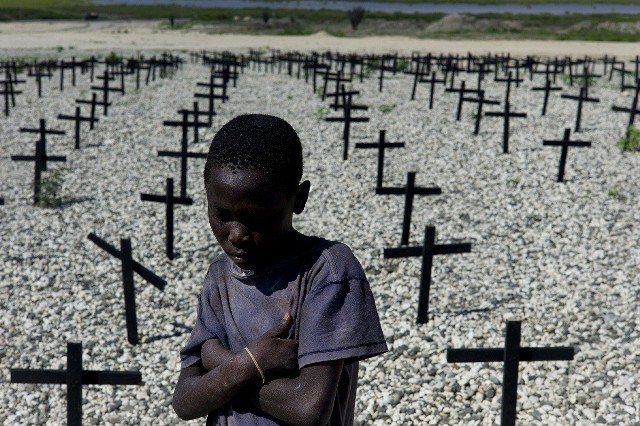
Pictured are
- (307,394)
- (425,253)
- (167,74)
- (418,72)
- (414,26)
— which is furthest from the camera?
(414,26)

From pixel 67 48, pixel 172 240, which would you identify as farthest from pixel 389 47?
pixel 172 240

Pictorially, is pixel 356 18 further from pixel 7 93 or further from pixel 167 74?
pixel 7 93

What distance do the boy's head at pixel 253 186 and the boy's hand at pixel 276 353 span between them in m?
0.24

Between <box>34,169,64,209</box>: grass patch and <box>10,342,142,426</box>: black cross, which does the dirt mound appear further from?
<box>10,342,142,426</box>: black cross

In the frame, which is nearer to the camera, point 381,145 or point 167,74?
point 381,145

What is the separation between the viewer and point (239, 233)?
2420mm

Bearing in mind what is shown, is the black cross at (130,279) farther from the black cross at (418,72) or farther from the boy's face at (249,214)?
the black cross at (418,72)

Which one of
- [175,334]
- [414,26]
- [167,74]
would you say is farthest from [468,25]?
[175,334]

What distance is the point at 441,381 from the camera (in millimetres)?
8062

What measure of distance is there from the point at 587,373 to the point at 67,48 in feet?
179

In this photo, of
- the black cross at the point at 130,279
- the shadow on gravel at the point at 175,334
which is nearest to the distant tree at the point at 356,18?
the shadow on gravel at the point at 175,334

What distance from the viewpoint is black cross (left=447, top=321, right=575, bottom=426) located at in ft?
17.7

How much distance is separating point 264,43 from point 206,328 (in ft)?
199

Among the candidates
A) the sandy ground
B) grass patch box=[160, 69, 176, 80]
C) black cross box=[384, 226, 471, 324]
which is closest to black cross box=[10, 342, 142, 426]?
black cross box=[384, 226, 471, 324]
